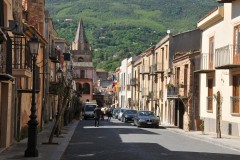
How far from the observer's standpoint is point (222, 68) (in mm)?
32219

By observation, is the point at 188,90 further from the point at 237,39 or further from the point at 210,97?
the point at 237,39

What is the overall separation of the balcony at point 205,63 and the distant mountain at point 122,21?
107m

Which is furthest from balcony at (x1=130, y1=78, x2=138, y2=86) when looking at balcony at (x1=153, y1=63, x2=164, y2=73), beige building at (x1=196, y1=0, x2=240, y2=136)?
beige building at (x1=196, y1=0, x2=240, y2=136)

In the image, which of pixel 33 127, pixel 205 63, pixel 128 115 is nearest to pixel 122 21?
pixel 128 115

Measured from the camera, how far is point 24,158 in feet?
54.4

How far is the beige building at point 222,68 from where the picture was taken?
31.5 metres

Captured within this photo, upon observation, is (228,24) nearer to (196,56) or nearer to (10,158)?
(196,56)

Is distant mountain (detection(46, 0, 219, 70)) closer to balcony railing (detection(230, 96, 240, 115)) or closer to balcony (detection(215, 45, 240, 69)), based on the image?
balcony (detection(215, 45, 240, 69))

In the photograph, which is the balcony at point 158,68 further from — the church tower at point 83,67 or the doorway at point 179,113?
the church tower at point 83,67

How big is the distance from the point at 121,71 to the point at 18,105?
8368 centimetres

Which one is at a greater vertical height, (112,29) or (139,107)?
(112,29)

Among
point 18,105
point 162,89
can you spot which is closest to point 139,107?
point 162,89

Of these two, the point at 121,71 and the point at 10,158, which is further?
the point at 121,71

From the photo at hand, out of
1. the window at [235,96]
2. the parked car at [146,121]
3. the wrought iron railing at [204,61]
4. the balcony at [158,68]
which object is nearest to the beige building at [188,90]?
the wrought iron railing at [204,61]
